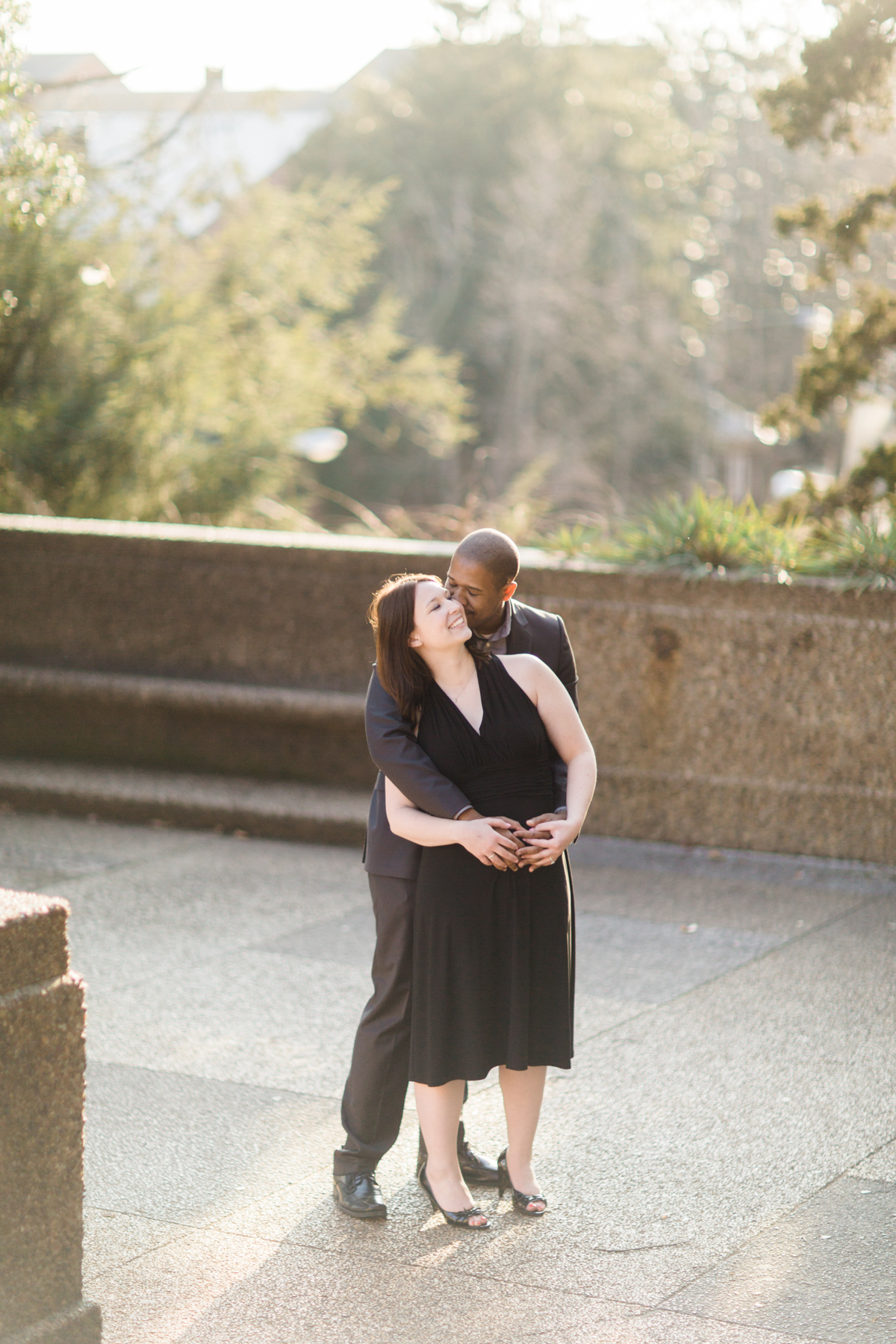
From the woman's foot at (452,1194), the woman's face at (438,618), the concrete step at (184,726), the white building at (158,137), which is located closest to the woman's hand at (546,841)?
the woman's face at (438,618)

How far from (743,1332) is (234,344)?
52.2ft

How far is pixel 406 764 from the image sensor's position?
3291 millimetres

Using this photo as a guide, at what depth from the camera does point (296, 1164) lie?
3869mm

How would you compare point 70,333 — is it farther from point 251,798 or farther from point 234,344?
point 251,798

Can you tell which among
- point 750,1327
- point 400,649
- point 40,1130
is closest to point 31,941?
point 40,1130

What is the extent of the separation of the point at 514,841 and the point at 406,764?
0.30 m

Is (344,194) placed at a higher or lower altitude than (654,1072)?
higher

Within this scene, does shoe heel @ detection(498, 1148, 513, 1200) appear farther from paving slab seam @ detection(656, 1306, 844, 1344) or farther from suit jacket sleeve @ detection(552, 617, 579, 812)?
suit jacket sleeve @ detection(552, 617, 579, 812)

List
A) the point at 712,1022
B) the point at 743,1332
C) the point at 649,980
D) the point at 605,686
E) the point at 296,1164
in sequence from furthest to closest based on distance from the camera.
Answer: the point at 605,686 → the point at 649,980 → the point at 712,1022 → the point at 296,1164 → the point at 743,1332

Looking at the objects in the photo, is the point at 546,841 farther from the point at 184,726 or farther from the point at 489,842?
the point at 184,726

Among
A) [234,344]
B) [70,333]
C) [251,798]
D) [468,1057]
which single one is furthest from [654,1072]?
[234,344]

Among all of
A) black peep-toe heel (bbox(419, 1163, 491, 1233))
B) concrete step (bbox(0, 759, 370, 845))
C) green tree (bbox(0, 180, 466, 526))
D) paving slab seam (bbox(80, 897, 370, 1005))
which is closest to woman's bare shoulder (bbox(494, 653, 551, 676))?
black peep-toe heel (bbox(419, 1163, 491, 1233))

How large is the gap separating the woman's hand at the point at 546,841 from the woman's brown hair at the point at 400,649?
391 millimetres

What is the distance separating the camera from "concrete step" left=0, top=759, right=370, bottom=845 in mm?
7547
